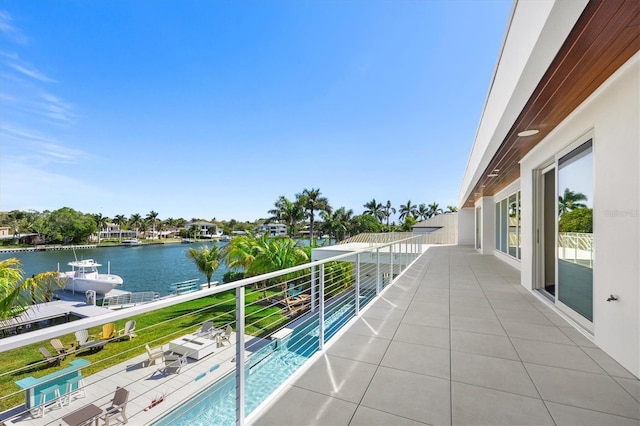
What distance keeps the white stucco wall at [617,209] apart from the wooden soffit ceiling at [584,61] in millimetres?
139

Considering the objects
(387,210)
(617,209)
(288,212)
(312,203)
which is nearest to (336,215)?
(312,203)

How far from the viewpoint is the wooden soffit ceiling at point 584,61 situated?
185cm

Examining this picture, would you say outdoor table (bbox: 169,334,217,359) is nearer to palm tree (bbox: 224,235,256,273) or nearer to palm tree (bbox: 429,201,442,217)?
palm tree (bbox: 224,235,256,273)

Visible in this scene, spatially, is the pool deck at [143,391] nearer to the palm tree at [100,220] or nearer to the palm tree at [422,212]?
the palm tree at [422,212]

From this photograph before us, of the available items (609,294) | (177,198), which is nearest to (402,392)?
(609,294)

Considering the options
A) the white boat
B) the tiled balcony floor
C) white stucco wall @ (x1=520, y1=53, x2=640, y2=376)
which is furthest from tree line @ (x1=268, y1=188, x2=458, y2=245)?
white stucco wall @ (x1=520, y1=53, x2=640, y2=376)

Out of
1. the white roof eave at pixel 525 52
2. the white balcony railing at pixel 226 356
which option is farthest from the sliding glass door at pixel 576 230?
the white balcony railing at pixel 226 356

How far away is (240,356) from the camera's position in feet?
5.73

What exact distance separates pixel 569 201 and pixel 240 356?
173 inches

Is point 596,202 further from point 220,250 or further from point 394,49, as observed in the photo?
point 220,250

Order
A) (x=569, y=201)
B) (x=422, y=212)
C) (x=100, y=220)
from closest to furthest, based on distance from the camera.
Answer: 1. (x=569, y=201)
2. (x=422, y=212)
3. (x=100, y=220)

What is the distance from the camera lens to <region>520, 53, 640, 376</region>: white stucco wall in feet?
7.89

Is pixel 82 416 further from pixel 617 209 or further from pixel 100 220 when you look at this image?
pixel 100 220

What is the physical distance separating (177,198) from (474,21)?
4936 cm
